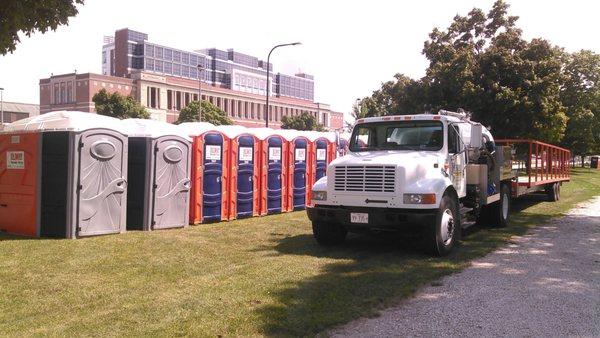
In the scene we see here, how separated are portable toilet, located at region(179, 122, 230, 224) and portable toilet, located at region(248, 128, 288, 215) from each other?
1.24 metres

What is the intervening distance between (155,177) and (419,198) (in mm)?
5588

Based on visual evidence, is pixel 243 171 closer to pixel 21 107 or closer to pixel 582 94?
pixel 582 94

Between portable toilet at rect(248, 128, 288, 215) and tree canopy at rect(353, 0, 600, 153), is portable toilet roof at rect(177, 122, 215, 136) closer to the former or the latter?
portable toilet at rect(248, 128, 288, 215)

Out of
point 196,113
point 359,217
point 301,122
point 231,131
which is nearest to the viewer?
point 359,217

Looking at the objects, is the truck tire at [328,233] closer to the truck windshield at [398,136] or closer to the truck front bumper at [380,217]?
the truck front bumper at [380,217]

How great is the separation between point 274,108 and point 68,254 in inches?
5002

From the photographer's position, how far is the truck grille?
26.0ft

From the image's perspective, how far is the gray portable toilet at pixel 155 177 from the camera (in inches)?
418

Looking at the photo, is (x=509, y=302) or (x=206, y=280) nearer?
(x=509, y=302)

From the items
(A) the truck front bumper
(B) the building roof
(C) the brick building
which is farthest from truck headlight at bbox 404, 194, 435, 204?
(B) the building roof

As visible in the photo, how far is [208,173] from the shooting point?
1197cm

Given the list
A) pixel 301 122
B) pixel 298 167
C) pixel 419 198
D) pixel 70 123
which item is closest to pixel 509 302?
pixel 419 198

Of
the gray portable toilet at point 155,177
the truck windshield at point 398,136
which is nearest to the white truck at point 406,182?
the truck windshield at point 398,136

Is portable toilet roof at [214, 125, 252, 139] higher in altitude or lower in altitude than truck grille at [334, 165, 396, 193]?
higher
